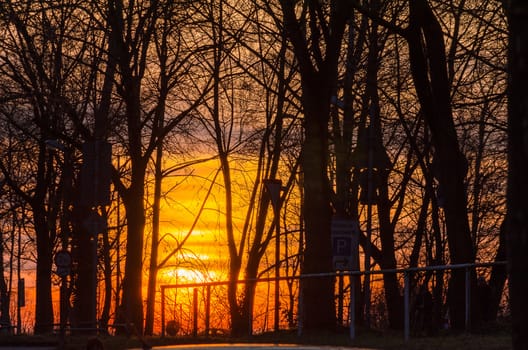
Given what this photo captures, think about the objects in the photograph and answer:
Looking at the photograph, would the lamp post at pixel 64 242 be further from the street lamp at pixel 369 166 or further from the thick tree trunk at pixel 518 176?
the thick tree trunk at pixel 518 176

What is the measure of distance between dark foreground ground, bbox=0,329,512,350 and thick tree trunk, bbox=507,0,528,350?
258 inches

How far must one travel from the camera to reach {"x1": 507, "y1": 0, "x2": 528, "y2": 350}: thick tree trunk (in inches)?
302

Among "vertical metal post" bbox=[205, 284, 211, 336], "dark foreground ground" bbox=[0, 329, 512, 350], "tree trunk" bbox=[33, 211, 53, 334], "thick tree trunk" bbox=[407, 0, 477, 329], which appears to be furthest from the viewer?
"tree trunk" bbox=[33, 211, 53, 334]

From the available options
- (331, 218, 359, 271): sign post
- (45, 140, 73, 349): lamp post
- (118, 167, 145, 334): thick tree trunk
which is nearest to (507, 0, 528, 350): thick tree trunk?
(331, 218, 359, 271): sign post

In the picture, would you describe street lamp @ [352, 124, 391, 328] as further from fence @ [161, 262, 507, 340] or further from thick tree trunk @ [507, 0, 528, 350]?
thick tree trunk @ [507, 0, 528, 350]

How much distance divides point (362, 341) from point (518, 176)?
12.1m

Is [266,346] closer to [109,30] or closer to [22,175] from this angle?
[109,30]

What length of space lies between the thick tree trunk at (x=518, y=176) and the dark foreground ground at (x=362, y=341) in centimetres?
656

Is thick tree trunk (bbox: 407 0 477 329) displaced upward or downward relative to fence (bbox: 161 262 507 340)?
upward

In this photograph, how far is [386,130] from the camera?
4269 centimetres

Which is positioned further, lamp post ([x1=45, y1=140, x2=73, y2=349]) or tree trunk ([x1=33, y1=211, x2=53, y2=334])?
tree trunk ([x1=33, y1=211, x2=53, y2=334])

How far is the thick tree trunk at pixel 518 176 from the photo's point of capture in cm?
766

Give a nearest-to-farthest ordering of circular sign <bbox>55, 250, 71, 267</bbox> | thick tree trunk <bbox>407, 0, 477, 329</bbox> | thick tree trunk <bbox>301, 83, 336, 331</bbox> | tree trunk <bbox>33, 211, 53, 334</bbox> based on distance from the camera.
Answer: thick tree trunk <bbox>301, 83, 336, 331</bbox> → thick tree trunk <bbox>407, 0, 477, 329</bbox> → circular sign <bbox>55, 250, 71, 267</bbox> → tree trunk <bbox>33, 211, 53, 334</bbox>

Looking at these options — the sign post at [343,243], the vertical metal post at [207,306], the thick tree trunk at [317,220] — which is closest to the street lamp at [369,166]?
the sign post at [343,243]
